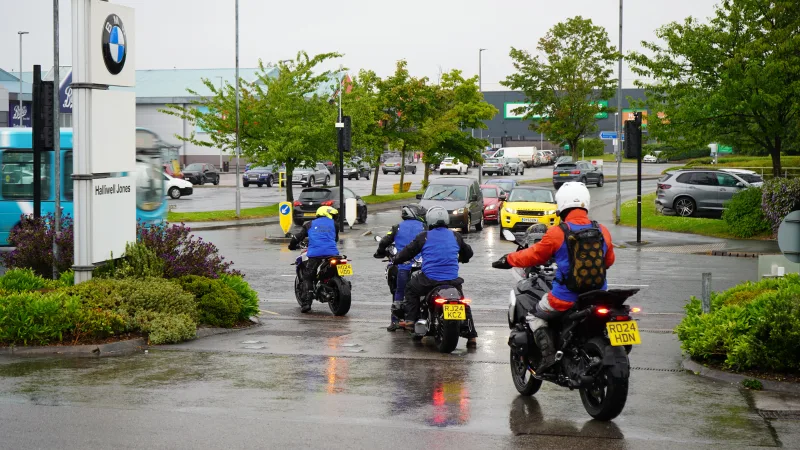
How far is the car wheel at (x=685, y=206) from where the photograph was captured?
35875 mm

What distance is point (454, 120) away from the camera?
53219 millimetres

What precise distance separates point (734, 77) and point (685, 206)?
294 inches

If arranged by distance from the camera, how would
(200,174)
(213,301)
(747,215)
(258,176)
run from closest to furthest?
(213,301), (747,215), (258,176), (200,174)

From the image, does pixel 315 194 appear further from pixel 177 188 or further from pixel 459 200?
pixel 177 188

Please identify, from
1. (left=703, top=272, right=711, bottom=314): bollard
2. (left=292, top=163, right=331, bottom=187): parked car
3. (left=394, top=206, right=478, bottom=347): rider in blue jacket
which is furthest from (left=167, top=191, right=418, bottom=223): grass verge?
(left=703, top=272, right=711, bottom=314): bollard

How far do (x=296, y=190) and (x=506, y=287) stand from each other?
40554 mm

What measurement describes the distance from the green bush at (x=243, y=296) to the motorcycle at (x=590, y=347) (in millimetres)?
5698

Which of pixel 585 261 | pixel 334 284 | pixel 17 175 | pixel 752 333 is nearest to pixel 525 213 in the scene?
pixel 17 175

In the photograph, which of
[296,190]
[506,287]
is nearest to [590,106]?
[296,190]

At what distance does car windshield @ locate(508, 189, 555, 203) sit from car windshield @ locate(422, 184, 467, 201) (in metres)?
1.58

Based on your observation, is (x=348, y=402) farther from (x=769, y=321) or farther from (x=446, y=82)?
(x=446, y=82)

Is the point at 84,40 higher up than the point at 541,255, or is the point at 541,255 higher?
the point at 84,40

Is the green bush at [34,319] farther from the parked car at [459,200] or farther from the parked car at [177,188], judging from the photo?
the parked car at [177,188]

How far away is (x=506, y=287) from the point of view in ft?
62.7
